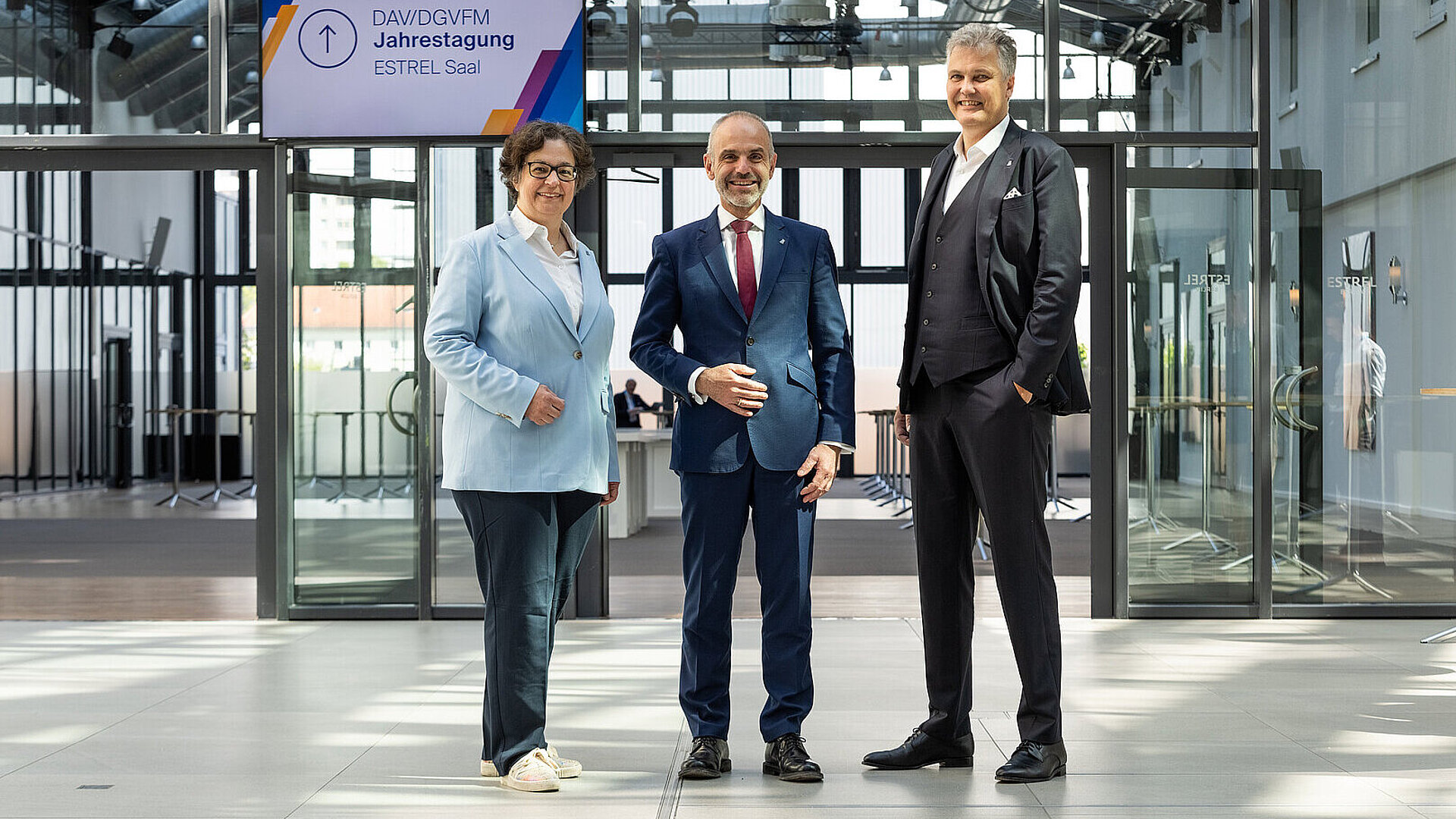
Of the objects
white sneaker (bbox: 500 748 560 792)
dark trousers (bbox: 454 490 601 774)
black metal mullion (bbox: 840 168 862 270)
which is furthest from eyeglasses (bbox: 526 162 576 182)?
black metal mullion (bbox: 840 168 862 270)

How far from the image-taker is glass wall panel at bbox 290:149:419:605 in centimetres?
546

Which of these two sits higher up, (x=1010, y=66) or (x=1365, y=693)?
(x=1010, y=66)

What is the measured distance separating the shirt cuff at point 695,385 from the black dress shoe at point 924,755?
36.6 inches

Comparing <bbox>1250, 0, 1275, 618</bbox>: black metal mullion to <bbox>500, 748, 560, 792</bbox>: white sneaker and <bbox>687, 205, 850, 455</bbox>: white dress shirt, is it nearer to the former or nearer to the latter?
<bbox>687, 205, 850, 455</bbox>: white dress shirt

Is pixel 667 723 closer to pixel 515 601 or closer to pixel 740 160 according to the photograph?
pixel 515 601

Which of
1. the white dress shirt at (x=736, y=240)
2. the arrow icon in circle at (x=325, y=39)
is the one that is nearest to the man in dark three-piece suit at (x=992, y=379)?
the white dress shirt at (x=736, y=240)

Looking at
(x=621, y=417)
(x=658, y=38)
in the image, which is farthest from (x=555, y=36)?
(x=621, y=417)

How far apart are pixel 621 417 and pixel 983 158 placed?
10398mm

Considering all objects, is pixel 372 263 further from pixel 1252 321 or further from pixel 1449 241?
pixel 1449 241

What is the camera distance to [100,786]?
2.89m

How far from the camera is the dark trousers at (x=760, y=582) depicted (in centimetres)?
290

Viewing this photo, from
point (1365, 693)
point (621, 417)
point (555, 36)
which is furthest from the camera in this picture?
point (621, 417)

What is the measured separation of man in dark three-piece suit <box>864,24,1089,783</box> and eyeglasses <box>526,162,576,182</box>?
0.81 metres

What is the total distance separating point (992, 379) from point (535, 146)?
3.66ft
